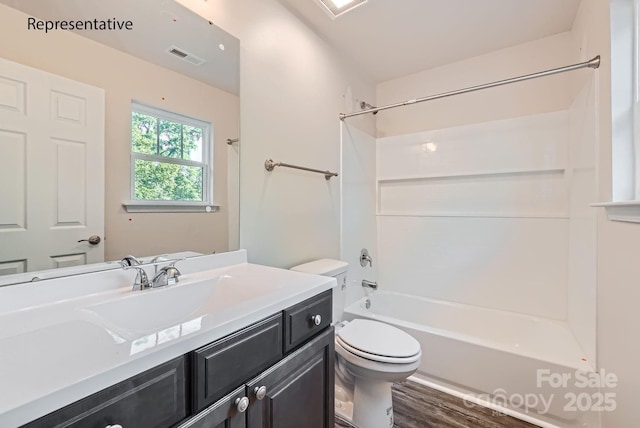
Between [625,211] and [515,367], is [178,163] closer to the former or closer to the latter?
[625,211]

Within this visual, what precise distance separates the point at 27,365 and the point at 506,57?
10.1ft

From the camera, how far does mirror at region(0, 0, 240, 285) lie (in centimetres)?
78

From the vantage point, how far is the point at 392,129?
2.71 m

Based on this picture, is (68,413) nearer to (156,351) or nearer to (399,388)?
(156,351)

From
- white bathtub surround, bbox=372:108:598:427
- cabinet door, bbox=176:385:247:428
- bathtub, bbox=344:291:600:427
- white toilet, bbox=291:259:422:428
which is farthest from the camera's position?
white bathtub surround, bbox=372:108:598:427

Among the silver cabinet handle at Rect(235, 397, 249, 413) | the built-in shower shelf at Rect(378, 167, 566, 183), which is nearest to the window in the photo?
the silver cabinet handle at Rect(235, 397, 249, 413)

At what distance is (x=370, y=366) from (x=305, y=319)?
2.08 ft

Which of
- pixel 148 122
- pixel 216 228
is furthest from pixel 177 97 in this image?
pixel 216 228

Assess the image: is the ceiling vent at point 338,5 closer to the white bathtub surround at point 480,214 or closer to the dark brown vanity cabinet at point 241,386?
the white bathtub surround at point 480,214

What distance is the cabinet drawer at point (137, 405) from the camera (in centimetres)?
43

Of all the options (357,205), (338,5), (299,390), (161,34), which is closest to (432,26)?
(338,5)

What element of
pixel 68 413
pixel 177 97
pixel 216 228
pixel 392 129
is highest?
pixel 392 129

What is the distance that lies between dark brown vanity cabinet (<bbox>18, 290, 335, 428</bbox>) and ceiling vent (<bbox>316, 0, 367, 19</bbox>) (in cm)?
167

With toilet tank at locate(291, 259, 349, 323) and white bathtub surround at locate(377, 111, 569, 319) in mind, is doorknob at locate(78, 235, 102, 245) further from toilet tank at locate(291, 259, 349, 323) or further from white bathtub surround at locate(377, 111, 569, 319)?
white bathtub surround at locate(377, 111, 569, 319)
